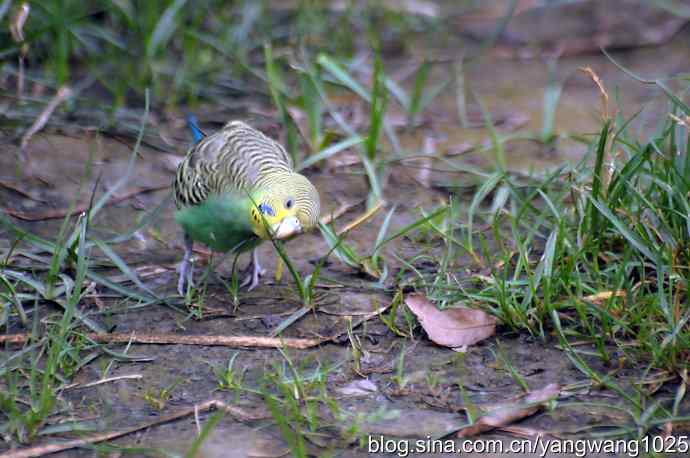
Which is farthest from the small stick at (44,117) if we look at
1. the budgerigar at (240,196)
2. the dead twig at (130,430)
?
the dead twig at (130,430)

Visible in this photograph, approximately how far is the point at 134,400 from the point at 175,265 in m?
1.31

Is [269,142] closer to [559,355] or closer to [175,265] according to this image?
[175,265]

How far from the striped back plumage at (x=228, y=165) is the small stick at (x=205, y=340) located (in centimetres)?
65

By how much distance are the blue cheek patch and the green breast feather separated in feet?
0.38

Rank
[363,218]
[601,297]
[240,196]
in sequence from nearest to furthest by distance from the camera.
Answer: [601,297], [240,196], [363,218]

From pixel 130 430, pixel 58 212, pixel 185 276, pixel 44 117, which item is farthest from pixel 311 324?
pixel 44 117

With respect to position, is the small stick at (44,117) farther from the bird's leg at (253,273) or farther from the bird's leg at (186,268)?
the bird's leg at (253,273)

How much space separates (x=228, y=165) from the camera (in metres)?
4.35

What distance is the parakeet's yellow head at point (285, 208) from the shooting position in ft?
12.6

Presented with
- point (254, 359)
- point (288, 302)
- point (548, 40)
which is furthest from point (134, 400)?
point (548, 40)

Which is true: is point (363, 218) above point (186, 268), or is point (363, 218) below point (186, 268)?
above

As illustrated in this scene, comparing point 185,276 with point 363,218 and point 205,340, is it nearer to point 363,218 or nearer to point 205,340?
point 205,340

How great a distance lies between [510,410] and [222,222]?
1554 mm

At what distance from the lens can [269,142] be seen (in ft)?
15.5
